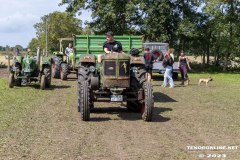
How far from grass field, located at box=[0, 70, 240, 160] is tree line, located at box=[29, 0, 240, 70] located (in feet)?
68.5

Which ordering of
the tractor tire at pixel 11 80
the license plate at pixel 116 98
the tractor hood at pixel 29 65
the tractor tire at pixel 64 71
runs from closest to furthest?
the license plate at pixel 116 98 < the tractor tire at pixel 11 80 < the tractor hood at pixel 29 65 < the tractor tire at pixel 64 71

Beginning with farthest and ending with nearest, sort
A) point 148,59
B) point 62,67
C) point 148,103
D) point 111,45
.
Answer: point 62,67
point 148,59
point 111,45
point 148,103

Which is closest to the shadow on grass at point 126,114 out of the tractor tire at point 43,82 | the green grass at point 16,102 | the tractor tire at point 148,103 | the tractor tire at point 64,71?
the tractor tire at point 148,103

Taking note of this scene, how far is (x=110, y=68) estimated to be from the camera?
995 cm

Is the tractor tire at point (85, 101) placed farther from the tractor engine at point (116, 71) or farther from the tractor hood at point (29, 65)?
the tractor hood at point (29, 65)

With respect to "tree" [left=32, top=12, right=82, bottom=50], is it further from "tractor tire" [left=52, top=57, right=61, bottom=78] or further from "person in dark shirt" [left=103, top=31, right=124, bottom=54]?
"person in dark shirt" [left=103, top=31, right=124, bottom=54]

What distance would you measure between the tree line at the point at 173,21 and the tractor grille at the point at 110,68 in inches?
923

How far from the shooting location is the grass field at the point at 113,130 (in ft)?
22.7

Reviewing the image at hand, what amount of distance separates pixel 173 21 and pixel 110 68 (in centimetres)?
2585

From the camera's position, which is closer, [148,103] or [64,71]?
[148,103]

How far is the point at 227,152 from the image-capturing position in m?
6.95

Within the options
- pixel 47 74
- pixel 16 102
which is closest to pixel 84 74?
pixel 16 102

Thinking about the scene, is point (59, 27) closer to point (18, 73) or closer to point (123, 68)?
point (18, 73)

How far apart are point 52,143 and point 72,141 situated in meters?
0.37
